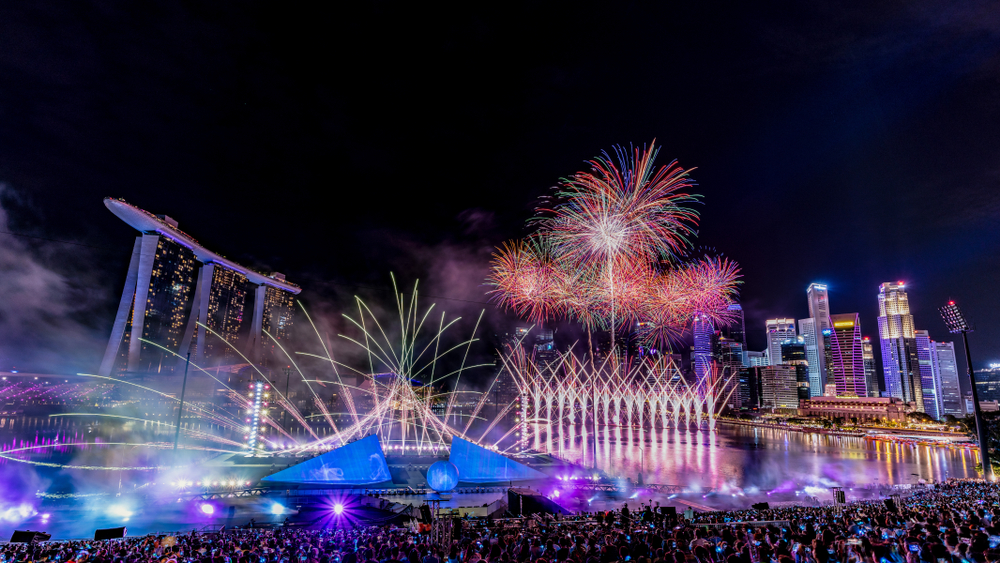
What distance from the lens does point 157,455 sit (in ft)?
108

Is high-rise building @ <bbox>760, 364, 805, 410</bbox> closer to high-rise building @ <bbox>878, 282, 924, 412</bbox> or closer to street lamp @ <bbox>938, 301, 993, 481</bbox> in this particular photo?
high-rise building @ <bbox>878, 282, 924, 412</bbox>

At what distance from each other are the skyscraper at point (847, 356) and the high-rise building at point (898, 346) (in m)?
9.01

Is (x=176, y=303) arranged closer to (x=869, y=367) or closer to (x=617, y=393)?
(x=617, y=393)

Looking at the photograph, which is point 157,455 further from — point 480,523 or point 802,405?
point 802,405

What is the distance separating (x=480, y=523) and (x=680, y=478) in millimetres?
Answer: 24869

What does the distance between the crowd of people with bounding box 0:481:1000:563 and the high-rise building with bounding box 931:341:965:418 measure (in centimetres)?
21762

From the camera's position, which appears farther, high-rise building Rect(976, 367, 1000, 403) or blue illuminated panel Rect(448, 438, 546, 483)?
high-rise building Rect(976, 367, 1000, 403)

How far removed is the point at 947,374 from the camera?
175375mm

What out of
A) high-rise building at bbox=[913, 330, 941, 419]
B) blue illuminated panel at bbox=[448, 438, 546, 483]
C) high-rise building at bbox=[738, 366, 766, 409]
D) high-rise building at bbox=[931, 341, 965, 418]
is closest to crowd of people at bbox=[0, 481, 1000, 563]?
blue illuminated panel at bbox=[448, 438, 546, 483]

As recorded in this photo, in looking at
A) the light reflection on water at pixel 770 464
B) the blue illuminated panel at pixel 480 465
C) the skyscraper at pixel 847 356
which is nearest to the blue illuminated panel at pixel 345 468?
the blue illuminated panel at pixel 480 465

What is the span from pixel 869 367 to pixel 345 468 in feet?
673

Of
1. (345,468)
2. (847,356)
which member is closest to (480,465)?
(345,468)

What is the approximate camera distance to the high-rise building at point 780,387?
162 m

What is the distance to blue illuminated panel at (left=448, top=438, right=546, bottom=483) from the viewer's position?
65.2 ft
